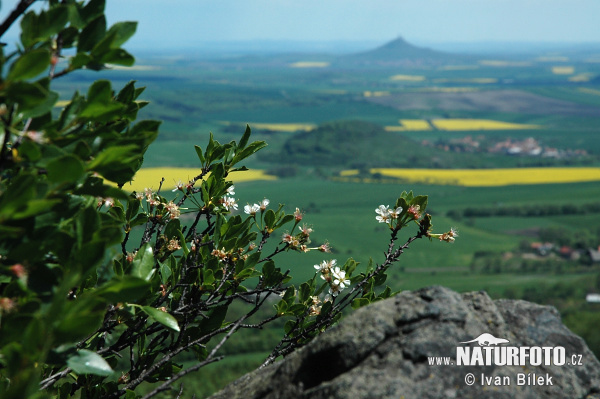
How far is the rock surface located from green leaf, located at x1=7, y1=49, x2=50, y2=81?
1540 mm

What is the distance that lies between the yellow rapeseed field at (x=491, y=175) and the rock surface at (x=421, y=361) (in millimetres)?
104788

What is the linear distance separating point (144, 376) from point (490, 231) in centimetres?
8885

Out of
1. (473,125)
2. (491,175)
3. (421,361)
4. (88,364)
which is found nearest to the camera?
(88,364)

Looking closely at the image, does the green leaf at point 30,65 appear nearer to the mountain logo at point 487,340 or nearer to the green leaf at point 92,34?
the green leaf at point 92,34

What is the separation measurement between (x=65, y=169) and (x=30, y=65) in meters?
0.35

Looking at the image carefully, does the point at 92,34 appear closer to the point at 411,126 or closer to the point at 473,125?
the point at 411,126

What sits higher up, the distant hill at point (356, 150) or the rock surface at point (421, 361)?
the rock surface at point (421, 361)

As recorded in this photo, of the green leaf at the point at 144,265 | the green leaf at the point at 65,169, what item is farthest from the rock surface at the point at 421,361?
the green leaf at the point at 65,169

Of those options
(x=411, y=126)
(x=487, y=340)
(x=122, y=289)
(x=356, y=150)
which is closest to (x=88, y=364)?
(x=122, y=289)

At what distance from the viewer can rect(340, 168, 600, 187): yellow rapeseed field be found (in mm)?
110938

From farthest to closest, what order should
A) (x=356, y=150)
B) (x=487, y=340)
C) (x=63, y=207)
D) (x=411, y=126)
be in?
(x=411, y=126) → (x=356, y=150) → (x=487, y=340) → (x=63, y=207)

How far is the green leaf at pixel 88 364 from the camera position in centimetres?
201

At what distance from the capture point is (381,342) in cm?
251

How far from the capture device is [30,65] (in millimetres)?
1907
